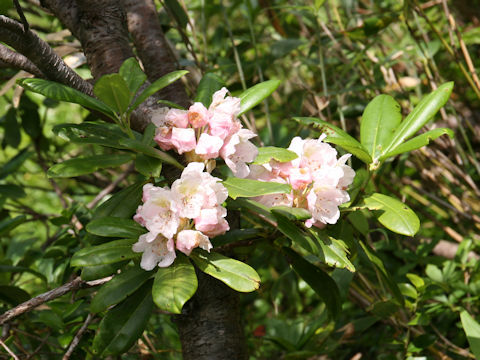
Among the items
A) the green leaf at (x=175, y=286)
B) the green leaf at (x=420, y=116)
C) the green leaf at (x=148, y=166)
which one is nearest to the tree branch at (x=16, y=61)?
the green leaf at (x=148, y=166)

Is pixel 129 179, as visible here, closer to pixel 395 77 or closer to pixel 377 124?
pixel 395 77

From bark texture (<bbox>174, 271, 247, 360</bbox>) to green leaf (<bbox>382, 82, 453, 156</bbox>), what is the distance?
1.55 ft

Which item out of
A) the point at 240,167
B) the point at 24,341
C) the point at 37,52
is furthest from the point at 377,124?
the point at 24,341

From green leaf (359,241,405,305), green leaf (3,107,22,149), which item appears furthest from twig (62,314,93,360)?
green leaf (3,107,22,149)

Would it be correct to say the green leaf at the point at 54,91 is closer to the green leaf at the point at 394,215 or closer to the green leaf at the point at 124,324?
the green leaf at the point at 124,324

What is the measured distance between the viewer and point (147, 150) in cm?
95

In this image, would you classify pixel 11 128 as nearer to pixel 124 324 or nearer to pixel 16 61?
pixel 16 61

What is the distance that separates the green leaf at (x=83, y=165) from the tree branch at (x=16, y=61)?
0.21m

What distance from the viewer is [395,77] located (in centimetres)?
218

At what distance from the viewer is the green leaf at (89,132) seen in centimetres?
104

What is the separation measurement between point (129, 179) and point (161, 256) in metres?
1.56

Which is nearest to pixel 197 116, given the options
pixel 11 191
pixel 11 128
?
pixel 11 191

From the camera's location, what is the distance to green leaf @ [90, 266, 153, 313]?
36.3 inches

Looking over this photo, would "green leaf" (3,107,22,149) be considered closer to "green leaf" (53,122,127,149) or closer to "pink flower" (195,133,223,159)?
"green leaf" (53,122,127,149)
